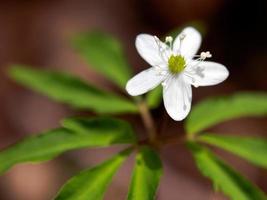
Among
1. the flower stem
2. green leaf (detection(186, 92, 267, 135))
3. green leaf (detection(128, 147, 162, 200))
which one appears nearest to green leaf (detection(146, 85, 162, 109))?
the flower stem

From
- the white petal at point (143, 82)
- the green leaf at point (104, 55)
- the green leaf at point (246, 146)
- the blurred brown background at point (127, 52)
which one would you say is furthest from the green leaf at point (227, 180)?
the blurred brown background at point (127, 52)

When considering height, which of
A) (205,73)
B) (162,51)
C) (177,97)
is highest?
(162,51)

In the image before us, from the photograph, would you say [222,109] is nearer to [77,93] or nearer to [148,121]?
[148,121]

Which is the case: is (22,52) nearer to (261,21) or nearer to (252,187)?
(261,21)

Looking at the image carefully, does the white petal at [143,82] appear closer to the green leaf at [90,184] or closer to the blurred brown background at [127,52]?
the green leaf at [90,184]

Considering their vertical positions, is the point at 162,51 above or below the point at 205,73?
above

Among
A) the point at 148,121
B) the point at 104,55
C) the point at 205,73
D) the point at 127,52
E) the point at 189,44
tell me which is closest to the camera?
the point at 205,73

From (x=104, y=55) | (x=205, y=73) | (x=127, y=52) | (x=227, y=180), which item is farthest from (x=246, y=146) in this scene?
(x=127, y=52)

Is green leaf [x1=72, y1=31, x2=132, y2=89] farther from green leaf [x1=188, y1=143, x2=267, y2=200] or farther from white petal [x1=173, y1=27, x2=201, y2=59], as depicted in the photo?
green leaf [x1=188, y1=143, x2=267, y2=200]
